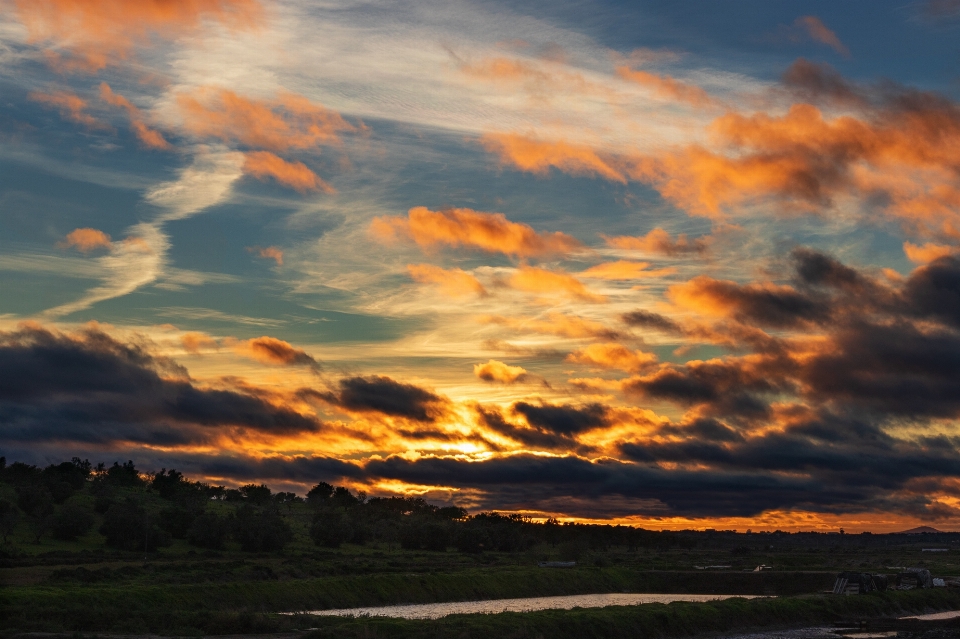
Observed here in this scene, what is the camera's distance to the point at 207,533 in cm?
15988

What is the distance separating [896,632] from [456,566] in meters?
83.0

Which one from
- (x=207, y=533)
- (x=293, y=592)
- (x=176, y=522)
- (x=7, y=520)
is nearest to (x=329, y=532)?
(x=207, y=533)

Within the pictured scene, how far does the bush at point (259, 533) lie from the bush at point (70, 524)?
79.5ft

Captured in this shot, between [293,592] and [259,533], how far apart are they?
5771cm

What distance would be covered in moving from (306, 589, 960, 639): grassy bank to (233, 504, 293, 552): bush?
271ft

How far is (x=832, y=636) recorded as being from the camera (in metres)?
99.5

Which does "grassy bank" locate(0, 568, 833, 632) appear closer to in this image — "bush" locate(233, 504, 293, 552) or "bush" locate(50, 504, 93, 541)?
"bush" locate(233, 504, 293, 552)

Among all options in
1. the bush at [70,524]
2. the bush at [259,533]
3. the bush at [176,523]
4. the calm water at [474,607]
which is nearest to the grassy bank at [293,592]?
the calm water at [474,607]

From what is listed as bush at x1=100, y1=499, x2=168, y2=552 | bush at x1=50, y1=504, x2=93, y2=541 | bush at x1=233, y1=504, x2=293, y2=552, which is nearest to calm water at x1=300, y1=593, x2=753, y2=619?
bush at x1=233, y1=504, x2=293, y2=552

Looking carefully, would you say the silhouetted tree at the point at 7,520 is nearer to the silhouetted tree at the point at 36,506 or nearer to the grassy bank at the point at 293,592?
the silhouetted tree at the point at 36,506

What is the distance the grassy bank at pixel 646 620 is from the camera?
2926 inches

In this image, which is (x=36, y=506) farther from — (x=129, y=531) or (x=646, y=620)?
(x=646, y=620)

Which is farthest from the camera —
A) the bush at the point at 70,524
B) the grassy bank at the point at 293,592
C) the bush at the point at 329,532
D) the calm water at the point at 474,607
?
the bush at the point at 329,532

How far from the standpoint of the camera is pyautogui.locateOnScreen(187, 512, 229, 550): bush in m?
160
